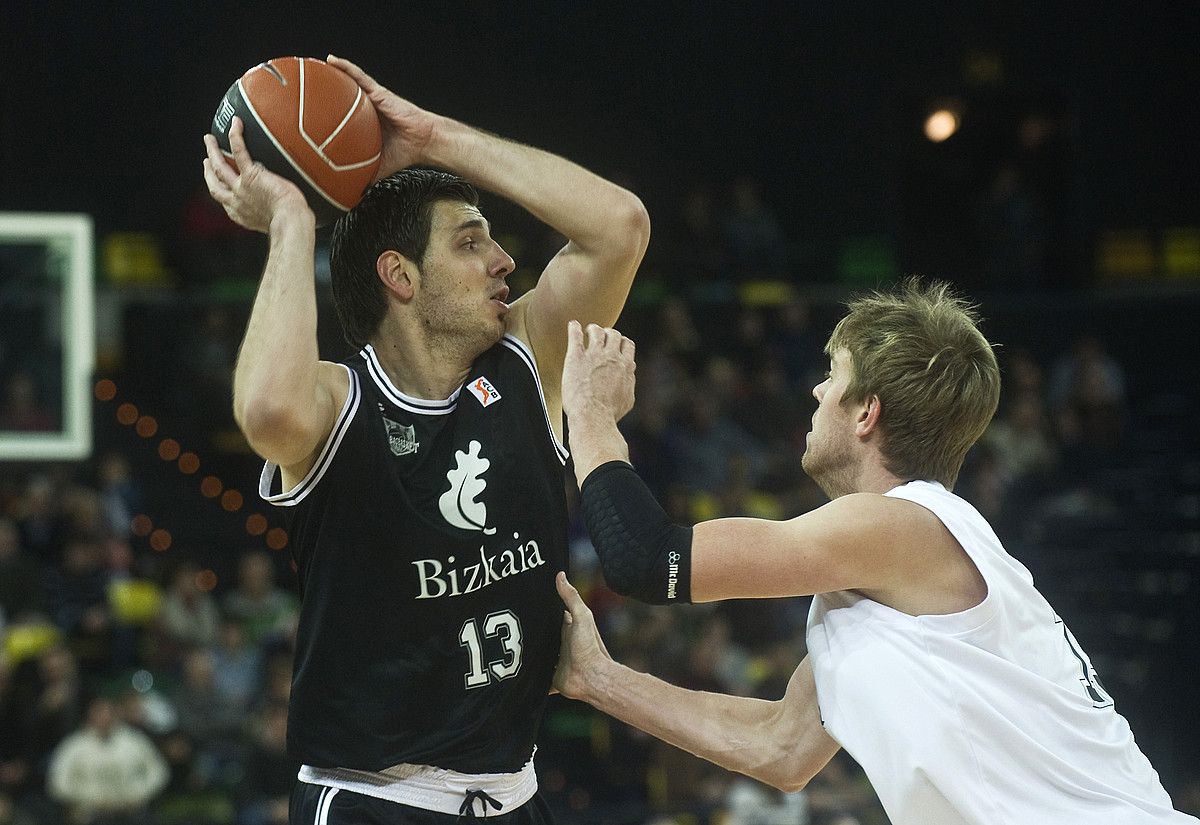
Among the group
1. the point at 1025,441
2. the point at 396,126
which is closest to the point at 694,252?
the point at 1025,441

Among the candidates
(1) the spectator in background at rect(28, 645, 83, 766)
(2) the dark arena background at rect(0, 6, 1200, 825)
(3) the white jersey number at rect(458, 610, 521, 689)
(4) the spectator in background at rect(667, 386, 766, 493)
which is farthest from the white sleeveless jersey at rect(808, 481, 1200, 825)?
(4) the spectator in background at rect(667, 386, 766, 493)

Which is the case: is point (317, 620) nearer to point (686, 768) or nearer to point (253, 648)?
point (686, 768)

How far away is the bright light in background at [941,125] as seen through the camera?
16.1 m

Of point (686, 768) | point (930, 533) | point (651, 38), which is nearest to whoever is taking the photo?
point (930, 533)

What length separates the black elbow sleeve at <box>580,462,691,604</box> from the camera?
3.07m

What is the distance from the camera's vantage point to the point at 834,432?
331 cm

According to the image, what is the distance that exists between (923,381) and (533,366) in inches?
38.5

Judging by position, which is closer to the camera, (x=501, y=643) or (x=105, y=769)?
(x=501, y=643)

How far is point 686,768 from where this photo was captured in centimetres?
918

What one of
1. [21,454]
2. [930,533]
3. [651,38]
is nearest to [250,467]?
[21,454]

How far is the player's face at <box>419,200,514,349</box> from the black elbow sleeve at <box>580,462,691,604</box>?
51 cm

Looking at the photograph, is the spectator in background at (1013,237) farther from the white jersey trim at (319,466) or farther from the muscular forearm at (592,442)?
the white jersey trim at (319,466)

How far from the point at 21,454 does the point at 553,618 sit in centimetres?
761

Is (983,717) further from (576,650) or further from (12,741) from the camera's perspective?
(12,741)
